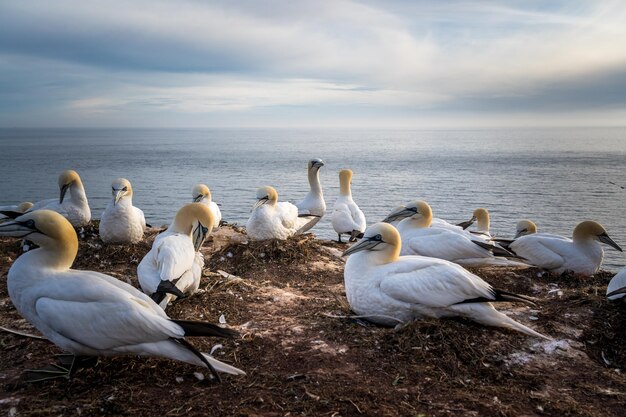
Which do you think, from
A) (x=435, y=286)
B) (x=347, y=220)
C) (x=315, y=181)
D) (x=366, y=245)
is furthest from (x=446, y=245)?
(x=315, y=181)

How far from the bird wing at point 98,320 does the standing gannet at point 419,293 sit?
1.85 meters

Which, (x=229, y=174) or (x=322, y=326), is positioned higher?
(x=322, y=326)

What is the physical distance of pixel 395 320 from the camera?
4684mm

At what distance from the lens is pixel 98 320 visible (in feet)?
11.7

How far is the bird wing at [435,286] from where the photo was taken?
4500 mm

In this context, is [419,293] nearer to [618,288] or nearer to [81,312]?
[618,288]

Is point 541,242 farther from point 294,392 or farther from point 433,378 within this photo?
point 294,392

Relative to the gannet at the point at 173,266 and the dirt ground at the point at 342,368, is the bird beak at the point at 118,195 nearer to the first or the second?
the gannet at the point at 173,266

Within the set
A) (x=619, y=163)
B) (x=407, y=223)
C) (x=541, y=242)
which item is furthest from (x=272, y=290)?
(x=619, y=163)

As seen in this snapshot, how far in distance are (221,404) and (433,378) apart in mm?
1489

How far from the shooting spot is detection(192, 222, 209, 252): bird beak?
6133 millimetres

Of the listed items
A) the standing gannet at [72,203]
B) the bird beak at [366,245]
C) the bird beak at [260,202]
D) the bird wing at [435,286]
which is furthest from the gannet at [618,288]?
the standing gannet at [72,203]

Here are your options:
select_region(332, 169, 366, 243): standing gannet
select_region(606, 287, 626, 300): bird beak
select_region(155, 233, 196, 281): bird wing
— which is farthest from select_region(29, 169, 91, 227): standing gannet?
select_region(606, 287, 626, 300): bird beak

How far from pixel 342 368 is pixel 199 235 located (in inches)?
115
